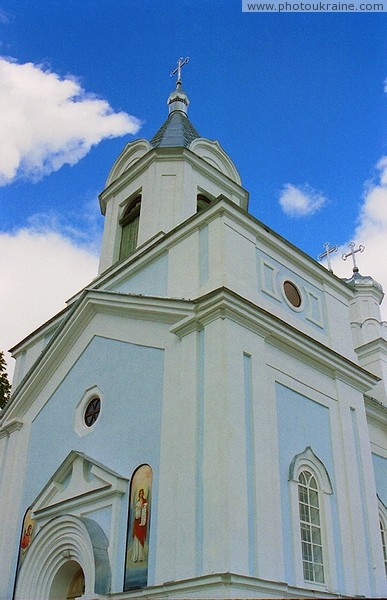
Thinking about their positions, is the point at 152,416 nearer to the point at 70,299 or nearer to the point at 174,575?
the point at 174,575

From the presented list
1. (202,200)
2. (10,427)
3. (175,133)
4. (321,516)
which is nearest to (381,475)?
(321,516)

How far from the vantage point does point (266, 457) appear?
29.4 feet

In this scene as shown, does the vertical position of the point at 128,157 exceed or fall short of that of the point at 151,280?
it exceeds it

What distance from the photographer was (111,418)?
1056 centimetres

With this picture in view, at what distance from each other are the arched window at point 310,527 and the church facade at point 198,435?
0.03 metres

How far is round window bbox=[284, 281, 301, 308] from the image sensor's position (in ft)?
38.0

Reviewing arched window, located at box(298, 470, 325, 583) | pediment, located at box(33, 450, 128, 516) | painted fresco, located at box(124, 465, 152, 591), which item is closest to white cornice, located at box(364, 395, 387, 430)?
arched window, located at box(298, 470, 325, 583)

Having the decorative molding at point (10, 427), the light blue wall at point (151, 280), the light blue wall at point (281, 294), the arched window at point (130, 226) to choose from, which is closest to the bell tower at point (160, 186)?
the arched window at point (130, 226)

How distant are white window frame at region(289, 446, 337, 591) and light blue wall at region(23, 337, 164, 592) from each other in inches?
78.6

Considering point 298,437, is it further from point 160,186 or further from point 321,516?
point 160,186

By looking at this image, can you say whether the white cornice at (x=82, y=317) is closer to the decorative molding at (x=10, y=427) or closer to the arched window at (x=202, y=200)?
the decorative molding at (x=10, y=427)

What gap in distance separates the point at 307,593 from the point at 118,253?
28.3 feet

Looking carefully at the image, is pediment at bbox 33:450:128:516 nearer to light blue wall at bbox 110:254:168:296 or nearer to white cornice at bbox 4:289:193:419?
white cornice at bbox 4:289:193:419

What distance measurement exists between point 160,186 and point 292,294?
4417 mm
